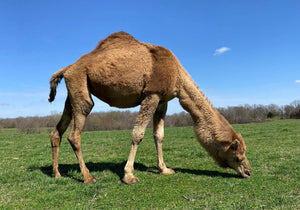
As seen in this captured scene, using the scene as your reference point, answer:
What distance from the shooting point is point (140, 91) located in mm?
5434

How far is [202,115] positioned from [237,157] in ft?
4.36

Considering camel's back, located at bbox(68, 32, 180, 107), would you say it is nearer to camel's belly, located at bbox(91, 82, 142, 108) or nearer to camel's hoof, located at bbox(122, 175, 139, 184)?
camel's belly, located at bbox(91, 82, 142, 108)

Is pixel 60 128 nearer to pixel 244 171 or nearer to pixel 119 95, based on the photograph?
pixel 119 95

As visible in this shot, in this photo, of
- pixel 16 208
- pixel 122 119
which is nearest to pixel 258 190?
pixel 16 208

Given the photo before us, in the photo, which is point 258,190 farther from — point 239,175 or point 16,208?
point 16,208

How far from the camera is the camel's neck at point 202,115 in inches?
216

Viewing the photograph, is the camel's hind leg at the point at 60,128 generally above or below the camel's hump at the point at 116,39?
below

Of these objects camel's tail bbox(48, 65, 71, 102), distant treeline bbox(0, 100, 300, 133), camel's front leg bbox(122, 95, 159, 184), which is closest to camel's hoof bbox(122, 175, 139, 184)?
camel's front leg bbox(122, 95, 159, 184)

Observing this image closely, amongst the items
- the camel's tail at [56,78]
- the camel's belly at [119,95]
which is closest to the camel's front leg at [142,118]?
the camel's belly at [119,95]

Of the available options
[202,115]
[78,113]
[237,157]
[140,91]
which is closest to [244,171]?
[237,157]

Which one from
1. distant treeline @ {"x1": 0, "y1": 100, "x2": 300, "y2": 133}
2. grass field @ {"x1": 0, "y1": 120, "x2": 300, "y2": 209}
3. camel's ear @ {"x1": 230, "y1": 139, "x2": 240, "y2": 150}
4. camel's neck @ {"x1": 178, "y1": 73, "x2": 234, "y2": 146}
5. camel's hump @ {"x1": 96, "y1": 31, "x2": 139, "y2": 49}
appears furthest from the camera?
distant treeline @ {"x1": 0, "y1": 100, "x2": 300, "y2": 133}

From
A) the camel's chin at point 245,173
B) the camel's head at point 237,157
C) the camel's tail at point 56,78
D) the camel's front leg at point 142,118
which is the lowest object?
the camel's chin at point 245,173

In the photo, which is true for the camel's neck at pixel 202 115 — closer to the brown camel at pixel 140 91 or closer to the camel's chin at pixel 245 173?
the brown camel at pixel 140 91

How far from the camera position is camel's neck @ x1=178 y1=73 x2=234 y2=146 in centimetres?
550
